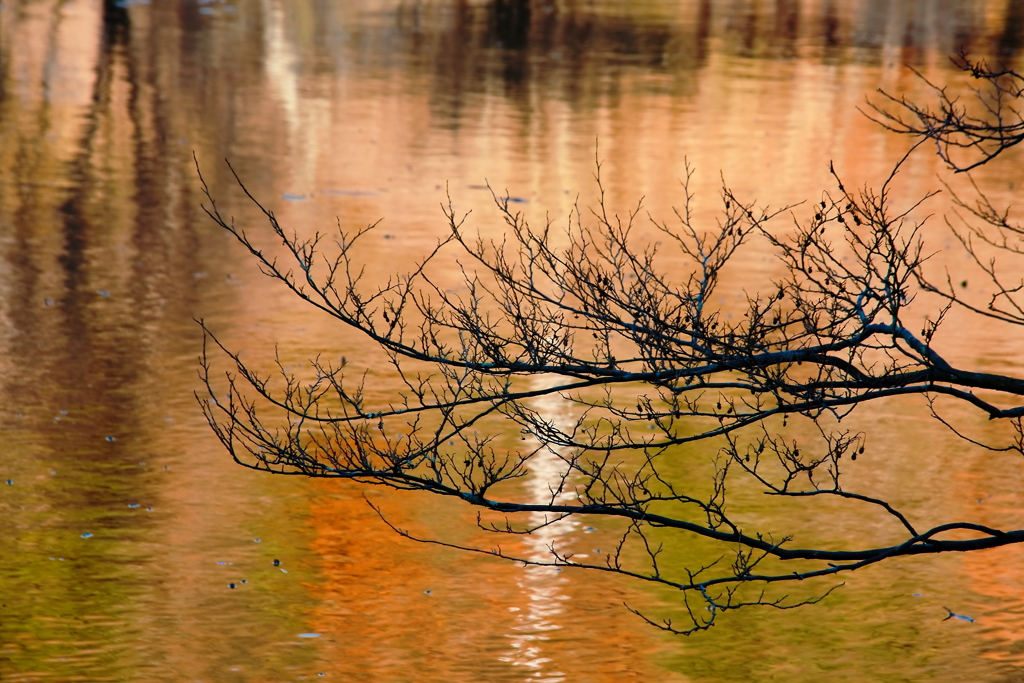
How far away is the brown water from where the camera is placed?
22.6 feet

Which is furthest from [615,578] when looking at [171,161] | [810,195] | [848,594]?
[171,161]

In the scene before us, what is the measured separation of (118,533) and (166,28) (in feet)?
74.7

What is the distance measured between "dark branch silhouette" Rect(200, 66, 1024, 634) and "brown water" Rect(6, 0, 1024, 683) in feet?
1.08

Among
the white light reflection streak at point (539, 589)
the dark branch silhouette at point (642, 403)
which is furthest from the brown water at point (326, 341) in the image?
the dark branch silhouette at point (642, 403)

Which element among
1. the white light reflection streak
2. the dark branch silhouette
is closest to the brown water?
→ the white light reflection streak

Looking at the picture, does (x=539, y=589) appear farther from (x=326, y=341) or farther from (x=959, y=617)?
(x=326, y=341)

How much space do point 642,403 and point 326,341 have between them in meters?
2.80

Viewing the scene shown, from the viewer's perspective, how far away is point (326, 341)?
11180 millimetres

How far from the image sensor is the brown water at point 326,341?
6887 mm

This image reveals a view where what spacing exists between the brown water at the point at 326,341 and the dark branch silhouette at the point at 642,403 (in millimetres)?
331

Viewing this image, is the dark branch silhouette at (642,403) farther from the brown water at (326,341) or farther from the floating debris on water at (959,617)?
the floating debris on water at (959,617)

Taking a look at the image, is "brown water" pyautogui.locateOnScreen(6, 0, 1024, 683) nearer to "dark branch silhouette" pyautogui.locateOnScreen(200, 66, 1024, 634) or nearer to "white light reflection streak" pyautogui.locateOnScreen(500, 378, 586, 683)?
"white light reflection streak" pyautogui.locateOnScreen(500, 378, 586, 683)

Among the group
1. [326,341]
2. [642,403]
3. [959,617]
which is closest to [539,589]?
[959,617]

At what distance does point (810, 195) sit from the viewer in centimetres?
1588
